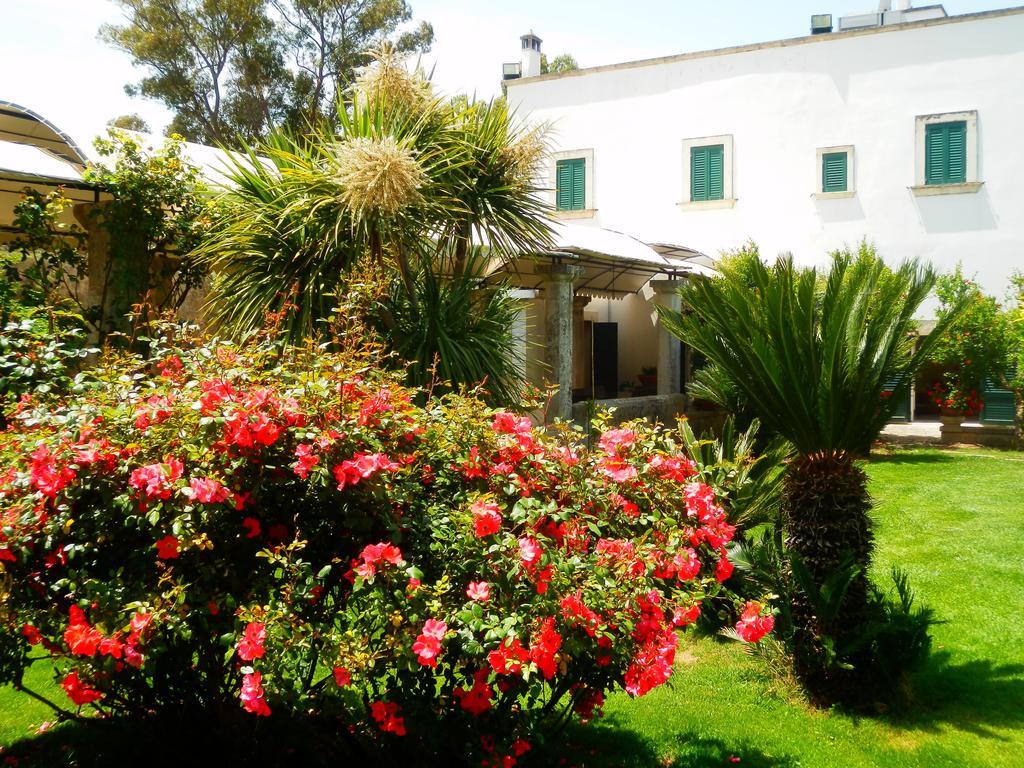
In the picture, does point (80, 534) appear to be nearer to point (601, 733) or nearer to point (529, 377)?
point (601, 733)

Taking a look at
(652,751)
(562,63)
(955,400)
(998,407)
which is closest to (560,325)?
(652,751)

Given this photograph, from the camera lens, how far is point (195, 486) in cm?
287

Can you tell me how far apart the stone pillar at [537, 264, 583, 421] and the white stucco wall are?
7.78 meters

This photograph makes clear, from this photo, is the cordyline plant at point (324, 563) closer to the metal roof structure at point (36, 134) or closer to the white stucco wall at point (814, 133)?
the metal roof structure at point (36, 134)

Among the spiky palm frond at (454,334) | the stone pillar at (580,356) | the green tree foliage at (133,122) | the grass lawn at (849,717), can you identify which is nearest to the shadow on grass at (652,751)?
the grass lawn at (849,717)

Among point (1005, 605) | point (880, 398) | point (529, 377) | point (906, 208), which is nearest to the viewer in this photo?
point (880, 398)

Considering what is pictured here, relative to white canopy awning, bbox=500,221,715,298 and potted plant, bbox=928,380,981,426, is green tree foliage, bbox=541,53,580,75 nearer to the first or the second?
white canopy awning, bbox=500,221,715,298

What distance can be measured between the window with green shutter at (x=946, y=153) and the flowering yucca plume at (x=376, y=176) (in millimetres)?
14645

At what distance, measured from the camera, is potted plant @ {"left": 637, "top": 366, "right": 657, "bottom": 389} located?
2072cm

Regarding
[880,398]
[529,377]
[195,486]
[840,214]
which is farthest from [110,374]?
[840,214]

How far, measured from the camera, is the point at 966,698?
5.20 metres

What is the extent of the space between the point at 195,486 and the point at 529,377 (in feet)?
27.1

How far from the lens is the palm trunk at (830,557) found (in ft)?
16.9

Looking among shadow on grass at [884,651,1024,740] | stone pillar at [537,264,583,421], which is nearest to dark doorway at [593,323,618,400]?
stone pillar at [537,264,583,421]
